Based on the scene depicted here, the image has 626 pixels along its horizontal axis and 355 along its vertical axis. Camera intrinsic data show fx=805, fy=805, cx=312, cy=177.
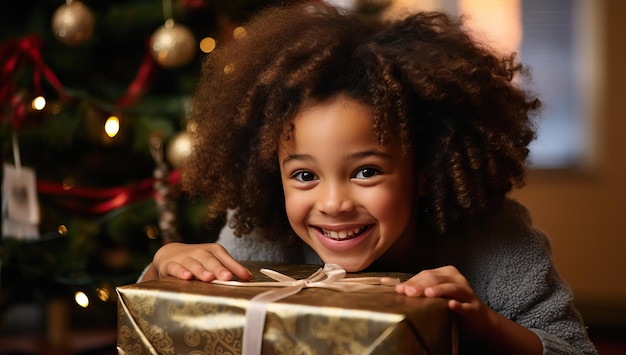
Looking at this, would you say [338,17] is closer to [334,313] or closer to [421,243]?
[421,243]

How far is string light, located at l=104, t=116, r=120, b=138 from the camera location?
164 centimetres

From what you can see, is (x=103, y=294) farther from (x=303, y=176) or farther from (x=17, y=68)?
(x=303, y=176)

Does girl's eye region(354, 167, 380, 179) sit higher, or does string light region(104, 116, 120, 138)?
string light region(104, 116, 120, 138)

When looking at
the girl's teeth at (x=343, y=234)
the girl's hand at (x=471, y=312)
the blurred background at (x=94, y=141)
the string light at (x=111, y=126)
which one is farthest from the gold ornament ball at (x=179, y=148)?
the girl's hand at (x=471, y=312)

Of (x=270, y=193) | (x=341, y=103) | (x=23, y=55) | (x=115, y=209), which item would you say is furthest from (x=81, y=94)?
(x=341, y=103)

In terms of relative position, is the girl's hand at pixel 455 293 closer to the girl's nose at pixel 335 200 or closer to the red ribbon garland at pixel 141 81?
the girl's nose at pixel 335 200

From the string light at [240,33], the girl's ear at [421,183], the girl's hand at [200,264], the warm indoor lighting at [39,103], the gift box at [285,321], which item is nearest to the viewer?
the gift box at [285,321]

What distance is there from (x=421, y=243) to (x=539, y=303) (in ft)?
0.66

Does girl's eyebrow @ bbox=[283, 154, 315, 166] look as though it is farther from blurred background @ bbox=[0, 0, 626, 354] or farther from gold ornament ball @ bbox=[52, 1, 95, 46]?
gold ornament ball @ bbox=[52, 1, 95, 46]

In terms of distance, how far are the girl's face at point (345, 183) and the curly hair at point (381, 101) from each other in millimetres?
22

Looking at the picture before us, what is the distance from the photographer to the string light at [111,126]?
5.39 ft

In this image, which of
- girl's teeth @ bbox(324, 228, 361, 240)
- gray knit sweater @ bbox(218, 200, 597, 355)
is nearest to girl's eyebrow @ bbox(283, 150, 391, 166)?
girl's teeth @ bbox(324, 228, 361, 240)

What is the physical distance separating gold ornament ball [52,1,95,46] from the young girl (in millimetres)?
501

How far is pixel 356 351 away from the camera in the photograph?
81 cm
